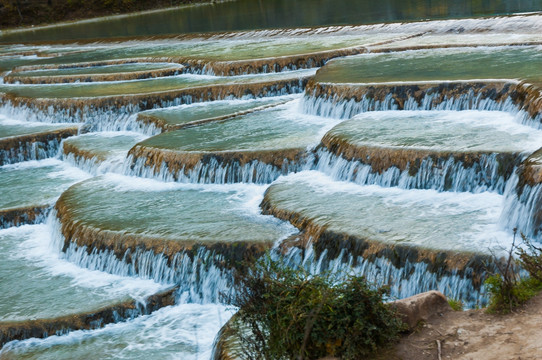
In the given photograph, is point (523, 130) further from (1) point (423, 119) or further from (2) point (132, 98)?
(2) point (132, 98)

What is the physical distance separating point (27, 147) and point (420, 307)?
48.7 ft

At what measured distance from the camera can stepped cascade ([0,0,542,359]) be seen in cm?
1005

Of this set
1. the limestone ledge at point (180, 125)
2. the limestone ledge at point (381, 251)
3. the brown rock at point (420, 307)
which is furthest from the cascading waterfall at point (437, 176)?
the limestone ledge at point (180, 125)

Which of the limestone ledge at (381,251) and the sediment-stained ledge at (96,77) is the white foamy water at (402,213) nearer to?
the limestone ledge at (381,251)

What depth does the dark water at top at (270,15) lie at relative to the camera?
31828 millimetres

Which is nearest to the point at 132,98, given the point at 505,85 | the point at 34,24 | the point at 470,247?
the point at 505,85

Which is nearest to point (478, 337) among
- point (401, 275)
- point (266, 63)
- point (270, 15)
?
point (401, 275)

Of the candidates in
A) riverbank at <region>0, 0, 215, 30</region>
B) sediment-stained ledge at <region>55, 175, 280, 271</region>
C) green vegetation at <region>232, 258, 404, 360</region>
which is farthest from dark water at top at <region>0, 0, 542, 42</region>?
green vegetation at <region>232, 258, 404, 360</region>

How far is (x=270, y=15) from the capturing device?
149ft

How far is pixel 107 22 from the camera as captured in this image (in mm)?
57219

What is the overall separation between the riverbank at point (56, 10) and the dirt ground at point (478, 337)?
195ft

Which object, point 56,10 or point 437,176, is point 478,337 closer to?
point 437,176

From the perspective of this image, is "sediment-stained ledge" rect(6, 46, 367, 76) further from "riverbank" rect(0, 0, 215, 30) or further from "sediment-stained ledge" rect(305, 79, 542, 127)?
"riverbank" rect(0, 0, 215, 30)

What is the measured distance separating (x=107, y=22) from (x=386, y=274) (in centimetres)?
5106
